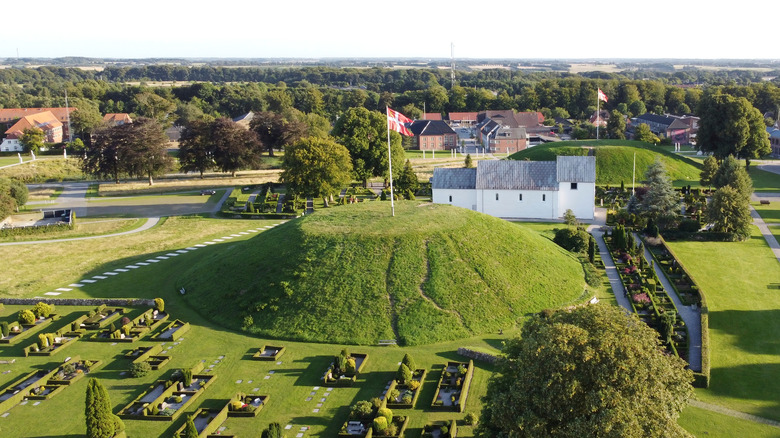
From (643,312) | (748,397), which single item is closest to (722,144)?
(643,312)

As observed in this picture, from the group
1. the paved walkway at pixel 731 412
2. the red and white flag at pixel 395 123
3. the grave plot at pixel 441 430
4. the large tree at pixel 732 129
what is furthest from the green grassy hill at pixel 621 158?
the grave plot at pixel 441 430

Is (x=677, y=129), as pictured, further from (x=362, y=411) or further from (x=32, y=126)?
(x=32, y=126)

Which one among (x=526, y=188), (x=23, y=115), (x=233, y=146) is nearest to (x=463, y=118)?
(x=233, y=146)

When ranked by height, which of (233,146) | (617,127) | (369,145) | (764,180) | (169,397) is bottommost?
(169,397)

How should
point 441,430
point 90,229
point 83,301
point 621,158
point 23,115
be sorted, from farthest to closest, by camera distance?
point 23,115 < point 621,158 < point 90,229 < point 83,301 < point 441,430

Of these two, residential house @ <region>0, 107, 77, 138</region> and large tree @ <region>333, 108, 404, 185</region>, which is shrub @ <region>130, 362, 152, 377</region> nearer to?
large tree @ <region>333, 108, 404, 185</region>

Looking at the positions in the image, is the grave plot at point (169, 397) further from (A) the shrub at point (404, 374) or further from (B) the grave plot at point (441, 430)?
(B) the grave plot at point (441, 430)

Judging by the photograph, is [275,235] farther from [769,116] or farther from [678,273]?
[769,116]
